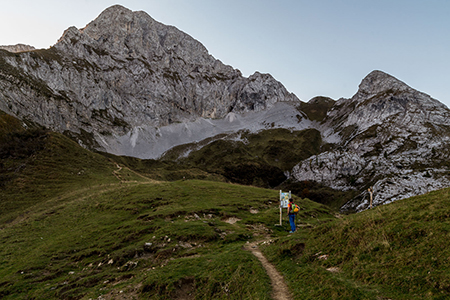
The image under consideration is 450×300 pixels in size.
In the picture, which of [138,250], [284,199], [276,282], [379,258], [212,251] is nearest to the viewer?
[379,258]

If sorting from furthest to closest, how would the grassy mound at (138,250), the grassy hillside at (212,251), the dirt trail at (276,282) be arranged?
the grassy mound at (138,250), the dirt trail at (276,282), the grassy hillside at (212,251)

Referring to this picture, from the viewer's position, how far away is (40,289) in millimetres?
17906

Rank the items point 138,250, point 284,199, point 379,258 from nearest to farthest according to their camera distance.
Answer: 1. point 379,258
2. point 138,250
3. point 284,199

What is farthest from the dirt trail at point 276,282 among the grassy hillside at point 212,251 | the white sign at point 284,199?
the white sign at point 284,199

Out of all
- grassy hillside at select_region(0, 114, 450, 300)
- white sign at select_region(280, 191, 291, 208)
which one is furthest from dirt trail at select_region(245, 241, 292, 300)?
white sign at select_region(280, 191, 291, 208)

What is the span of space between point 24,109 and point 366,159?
855ft

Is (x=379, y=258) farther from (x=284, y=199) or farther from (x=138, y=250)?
(x=138, y=250)

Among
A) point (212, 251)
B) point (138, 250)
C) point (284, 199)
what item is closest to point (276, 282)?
point (212, 251)

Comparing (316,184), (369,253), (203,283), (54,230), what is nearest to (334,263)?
(369,253)

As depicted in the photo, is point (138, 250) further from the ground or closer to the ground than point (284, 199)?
closer to the ground

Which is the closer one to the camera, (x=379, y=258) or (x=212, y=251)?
(x=379, y=258)

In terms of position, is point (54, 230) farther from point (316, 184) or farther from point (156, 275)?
point (316, 184)

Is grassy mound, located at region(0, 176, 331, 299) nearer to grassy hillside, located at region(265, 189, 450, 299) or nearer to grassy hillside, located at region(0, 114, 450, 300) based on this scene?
grassy hillside, located at region(0, 114, 450, 300)

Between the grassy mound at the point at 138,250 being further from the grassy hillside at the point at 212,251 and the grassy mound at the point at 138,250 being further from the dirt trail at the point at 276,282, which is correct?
the dirt trail at the point at 276,282
